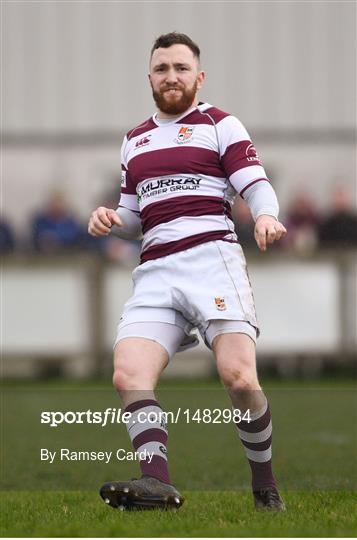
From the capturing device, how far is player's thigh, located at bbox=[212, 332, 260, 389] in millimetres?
5332

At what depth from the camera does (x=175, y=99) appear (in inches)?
223

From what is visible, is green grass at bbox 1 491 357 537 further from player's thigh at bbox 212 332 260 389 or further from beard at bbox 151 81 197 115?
beard at bbox 151 81 197 115

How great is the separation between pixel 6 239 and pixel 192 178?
9.58 m

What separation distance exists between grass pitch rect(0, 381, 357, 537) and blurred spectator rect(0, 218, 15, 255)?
2615 mm

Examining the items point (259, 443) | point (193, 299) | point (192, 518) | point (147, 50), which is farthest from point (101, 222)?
point (147, 50)

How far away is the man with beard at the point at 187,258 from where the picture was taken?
17.7 feet

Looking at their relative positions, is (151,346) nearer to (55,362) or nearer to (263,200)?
(263,200)

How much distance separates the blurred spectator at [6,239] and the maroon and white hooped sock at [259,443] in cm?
954

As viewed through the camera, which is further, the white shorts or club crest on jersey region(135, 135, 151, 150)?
club crest on jersey region(135, 135, 151, 150)

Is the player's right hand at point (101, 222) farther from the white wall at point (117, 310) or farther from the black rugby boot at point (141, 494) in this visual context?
the white wall at point (117, 310)

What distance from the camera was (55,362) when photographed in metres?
14.2

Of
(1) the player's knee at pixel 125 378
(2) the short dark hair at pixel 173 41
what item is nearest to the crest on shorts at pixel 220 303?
(1) the player's knee at pixel 125 378

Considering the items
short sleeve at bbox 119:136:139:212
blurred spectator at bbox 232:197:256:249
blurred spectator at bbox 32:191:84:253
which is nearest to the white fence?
blurred spectator at bbox 232:197:256:249

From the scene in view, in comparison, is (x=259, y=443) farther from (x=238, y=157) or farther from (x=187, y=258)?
(x=238, y=157)
